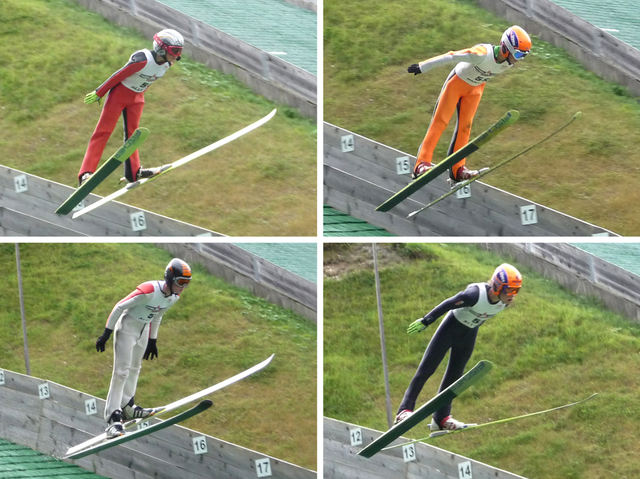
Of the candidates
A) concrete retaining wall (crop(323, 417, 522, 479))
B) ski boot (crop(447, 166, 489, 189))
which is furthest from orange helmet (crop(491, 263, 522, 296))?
concrete retaining wall (crop(323, 417, 522, 479))

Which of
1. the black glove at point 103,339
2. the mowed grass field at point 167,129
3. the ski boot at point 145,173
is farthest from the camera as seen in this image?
the mowed grass field at point 167,129

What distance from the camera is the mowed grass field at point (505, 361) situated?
8148 mm

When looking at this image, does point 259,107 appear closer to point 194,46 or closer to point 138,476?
point 194,46

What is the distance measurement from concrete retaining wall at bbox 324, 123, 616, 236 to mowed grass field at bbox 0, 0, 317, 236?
1.62 ft

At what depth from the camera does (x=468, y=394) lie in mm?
8797

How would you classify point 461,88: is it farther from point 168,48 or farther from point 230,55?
point 230,55

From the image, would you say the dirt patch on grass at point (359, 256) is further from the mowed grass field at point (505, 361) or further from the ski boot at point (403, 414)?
the ski boot at point (403, 414)

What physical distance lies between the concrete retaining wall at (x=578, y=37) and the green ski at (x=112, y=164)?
5014 mm

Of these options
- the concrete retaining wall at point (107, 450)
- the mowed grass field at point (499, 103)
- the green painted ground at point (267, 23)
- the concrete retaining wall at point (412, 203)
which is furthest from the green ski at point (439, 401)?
the green painted ground at point (267, 23)

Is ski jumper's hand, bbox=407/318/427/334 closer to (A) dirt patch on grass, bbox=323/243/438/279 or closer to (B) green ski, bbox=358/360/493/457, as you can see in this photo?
(B) green ski, bbox=358/360/493/457

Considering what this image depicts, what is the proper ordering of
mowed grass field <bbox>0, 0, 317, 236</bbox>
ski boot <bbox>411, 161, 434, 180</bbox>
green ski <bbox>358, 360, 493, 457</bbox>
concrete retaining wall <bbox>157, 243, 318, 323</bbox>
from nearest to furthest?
green ski <bbox>358, 360, 493, 457</bbox>, ski boot <bbox>411, 161, 434, 180</bbox>, mowed grass field <bbox>0, 0, 317, 236</bbox>, concrete retaining wall <bbox>157, 243, 318, 323</bbox>

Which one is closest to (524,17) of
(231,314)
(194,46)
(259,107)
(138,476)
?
(259,107)

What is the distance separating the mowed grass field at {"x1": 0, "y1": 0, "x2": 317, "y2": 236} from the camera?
9398 millimetres

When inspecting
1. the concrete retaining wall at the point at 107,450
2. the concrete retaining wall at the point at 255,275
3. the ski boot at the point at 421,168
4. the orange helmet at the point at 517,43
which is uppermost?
the orange helmet at the point at 517,43
